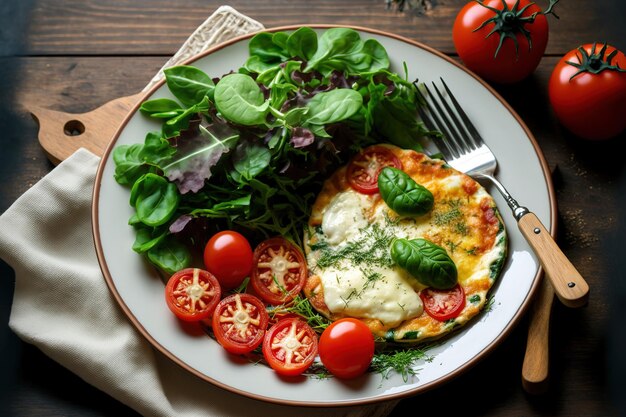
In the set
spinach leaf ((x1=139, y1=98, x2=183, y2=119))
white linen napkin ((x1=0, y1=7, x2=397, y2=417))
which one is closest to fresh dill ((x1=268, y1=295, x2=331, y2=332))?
white linen napkin ((x1=0, y1=7, x2=397, y2=417))

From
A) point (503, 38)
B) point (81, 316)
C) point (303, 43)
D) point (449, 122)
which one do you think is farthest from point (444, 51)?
point (81, 316)

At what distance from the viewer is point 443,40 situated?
470cm

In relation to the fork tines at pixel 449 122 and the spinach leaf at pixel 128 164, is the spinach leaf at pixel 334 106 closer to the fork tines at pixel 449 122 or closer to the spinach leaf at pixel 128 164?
the fork tines at pixel 449 122

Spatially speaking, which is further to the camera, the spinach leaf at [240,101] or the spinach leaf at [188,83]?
the spinach leaf at [188,83]

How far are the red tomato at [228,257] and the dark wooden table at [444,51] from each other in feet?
2.82

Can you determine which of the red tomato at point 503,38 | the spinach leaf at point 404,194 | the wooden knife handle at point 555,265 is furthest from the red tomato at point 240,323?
the red tomato at point 503,38

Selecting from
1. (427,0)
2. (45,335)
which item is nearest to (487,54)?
(427,0)

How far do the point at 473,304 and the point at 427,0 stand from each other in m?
2.07

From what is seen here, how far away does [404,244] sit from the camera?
12.0 ft

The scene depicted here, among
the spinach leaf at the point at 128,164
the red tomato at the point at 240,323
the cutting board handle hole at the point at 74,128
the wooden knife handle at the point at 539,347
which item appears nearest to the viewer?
the red tomato at the point at 240,323

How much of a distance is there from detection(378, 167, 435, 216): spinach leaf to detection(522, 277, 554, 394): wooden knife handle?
730 millimetres

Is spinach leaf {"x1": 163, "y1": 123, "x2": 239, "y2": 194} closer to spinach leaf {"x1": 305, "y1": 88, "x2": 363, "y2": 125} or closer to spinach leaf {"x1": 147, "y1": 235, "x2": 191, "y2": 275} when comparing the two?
spinach leaf {"x1": 147, "y1": 235, "x2": 191, "y2": 275}

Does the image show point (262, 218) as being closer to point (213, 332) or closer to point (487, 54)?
point (213, 332)

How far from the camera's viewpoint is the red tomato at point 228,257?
374cm
